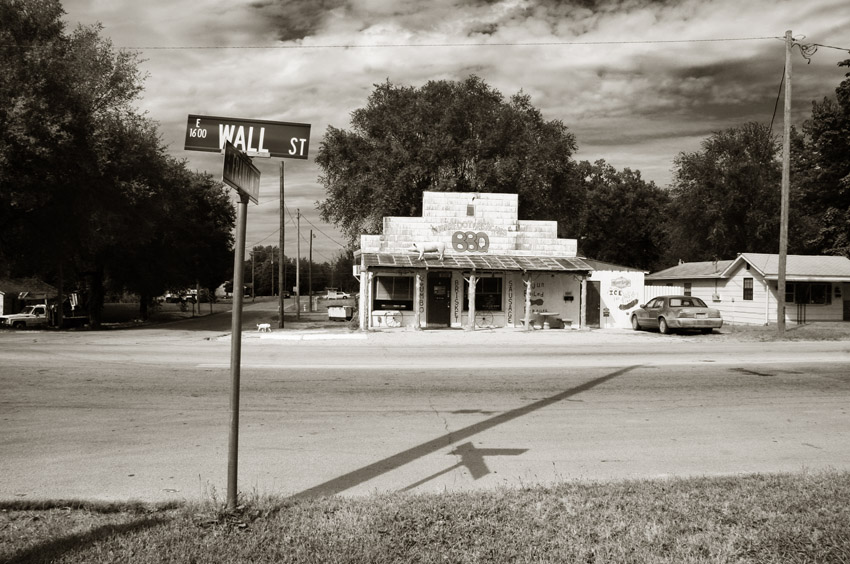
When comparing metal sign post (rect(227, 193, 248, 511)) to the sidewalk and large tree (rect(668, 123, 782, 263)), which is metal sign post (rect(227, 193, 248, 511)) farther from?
large tree (rect(668, 123, 782, 263))

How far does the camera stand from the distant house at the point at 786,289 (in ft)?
105

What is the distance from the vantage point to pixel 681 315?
83.6ft

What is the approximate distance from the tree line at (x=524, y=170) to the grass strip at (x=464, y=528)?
29.6 metres

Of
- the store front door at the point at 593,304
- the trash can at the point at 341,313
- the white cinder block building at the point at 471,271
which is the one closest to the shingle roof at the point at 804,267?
the store front door at the point at 593,304

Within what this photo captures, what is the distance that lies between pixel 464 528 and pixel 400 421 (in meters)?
4.19

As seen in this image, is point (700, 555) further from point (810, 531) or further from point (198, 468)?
point (198, 468)

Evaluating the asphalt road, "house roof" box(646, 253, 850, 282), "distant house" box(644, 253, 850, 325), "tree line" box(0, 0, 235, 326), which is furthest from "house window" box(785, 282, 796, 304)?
"tree line" box(0, 0, 235, 326)

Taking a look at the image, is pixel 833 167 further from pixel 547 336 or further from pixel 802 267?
pixel 547 336

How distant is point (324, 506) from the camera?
492 centimetres

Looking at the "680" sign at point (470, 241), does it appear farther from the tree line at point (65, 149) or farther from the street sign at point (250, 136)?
the street sign at point (250, 136)

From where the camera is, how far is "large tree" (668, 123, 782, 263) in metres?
50.7

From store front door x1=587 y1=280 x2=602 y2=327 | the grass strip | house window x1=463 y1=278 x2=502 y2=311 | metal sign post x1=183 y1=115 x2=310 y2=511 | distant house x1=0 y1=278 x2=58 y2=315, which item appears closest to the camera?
the grass strip

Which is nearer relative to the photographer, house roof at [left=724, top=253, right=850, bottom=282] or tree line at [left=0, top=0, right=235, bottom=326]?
tree line at [left=0, top=0, right=235, bottom=326]

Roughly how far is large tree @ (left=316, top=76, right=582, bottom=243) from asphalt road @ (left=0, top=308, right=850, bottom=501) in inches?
1055
